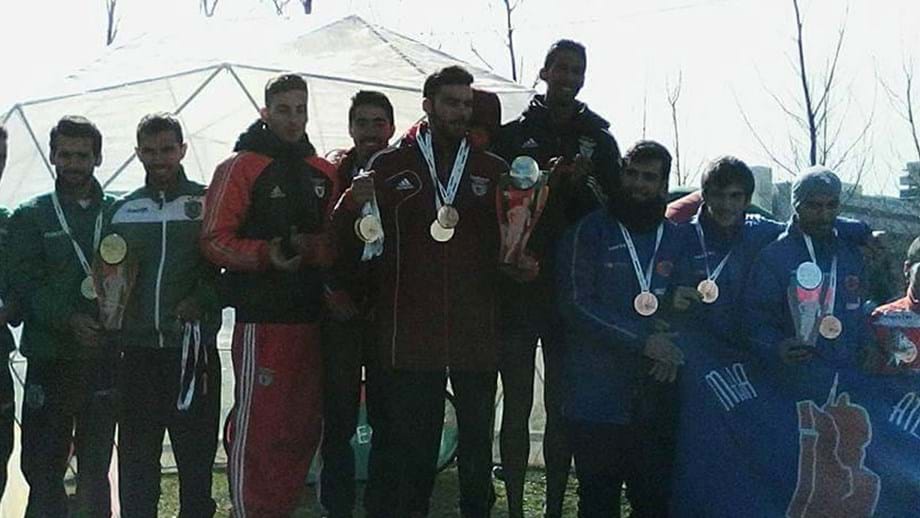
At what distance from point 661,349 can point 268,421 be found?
160 centimetres

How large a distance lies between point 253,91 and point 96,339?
3.61m

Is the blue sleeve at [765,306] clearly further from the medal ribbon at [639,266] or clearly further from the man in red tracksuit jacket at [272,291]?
the man in red tracksuit jacket at [272,291]

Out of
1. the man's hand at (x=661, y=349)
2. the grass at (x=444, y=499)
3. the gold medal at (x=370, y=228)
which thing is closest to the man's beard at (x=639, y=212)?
the man's hand at (x=661, y=349)

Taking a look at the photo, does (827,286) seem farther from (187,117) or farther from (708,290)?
(187,117)

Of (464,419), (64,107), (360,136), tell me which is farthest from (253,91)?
(464,419)

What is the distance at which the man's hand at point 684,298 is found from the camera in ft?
16.5

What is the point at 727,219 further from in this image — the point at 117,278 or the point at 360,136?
the point at 117,278

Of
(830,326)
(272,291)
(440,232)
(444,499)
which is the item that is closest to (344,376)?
(272,291)

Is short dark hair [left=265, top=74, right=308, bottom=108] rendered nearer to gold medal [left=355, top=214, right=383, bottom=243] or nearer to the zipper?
the zipper

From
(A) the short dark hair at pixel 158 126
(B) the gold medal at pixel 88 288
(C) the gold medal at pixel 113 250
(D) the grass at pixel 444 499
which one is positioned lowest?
(D) the grass at pixel 444 499

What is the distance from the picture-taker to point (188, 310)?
5012 mm

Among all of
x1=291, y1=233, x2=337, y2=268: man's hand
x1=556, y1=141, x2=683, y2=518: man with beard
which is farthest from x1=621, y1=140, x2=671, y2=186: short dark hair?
x1=291, y1=233, x2=337, y2=268: man's hand

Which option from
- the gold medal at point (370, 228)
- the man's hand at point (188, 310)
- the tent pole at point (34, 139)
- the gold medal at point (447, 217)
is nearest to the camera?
the gold medal at point (370, 228)

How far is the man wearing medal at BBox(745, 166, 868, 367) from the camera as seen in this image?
5.13 metres
